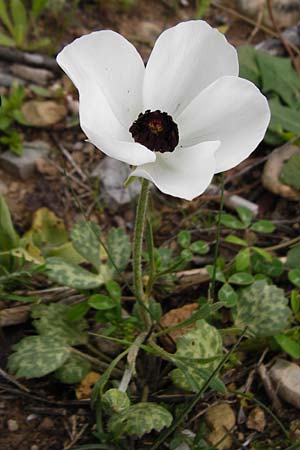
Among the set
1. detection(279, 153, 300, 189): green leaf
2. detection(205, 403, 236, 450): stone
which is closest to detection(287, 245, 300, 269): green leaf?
detection(279, 153, 300, 189): green leaf

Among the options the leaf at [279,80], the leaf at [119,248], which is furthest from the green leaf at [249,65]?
the leaf at [119,248]

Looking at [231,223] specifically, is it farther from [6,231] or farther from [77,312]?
[6,231]

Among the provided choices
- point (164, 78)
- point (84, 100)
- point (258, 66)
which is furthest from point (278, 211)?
point (84, 100)

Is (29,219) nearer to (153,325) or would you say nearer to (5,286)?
(5,286)

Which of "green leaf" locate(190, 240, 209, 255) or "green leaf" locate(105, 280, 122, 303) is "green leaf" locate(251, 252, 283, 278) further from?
"green leaf" locate(105, 280, 122, 303)

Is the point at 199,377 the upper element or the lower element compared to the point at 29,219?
upper

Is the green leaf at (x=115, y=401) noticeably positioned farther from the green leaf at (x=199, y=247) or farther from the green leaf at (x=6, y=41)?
the green leaf at (x=6, y=41)

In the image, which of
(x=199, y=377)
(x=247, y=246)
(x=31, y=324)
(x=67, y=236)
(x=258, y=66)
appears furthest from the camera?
(x=258, y=66)
